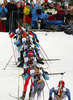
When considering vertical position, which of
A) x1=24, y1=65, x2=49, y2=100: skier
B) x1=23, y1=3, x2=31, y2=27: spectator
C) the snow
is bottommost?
the snow

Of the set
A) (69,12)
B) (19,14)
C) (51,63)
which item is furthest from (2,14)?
(51,63)


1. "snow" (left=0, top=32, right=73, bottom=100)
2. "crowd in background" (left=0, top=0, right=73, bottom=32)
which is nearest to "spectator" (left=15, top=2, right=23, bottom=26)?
"crowd in background" (left=0, top=0, right=73, bottom=32)

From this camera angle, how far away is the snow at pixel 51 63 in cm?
1374

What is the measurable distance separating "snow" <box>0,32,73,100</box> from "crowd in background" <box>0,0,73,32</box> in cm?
86

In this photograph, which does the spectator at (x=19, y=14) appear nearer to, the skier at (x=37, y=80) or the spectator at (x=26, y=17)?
the spectator at (x=26, y=17)

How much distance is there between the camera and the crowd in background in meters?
24.4

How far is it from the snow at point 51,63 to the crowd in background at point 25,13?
0.86 meters

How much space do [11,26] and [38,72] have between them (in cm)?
1443

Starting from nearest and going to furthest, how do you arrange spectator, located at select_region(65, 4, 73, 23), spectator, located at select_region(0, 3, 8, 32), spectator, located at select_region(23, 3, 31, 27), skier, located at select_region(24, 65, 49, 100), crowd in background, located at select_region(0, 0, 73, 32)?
skier, located at select_region(24, 65, 49, 100) < spectator, located at select_region(0, 3, 8, 32) < crowd in background, located at select_region(0, 0, 73, 32) < spectator, located at select_region(23, 3, 31, 27) < spectator, located at select_region(65, 4, 73, 23)

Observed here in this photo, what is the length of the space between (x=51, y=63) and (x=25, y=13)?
6778 millimetres

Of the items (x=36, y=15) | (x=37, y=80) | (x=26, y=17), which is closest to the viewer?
(x=37, y=80)

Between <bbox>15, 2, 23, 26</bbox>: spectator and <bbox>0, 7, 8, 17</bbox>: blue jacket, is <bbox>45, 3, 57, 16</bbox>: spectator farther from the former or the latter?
<bbox>0, 7, 8, 17</bbox>: blue jacket

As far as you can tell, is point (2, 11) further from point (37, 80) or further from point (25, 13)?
point (37, 80)

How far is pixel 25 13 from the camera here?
2481 cm
